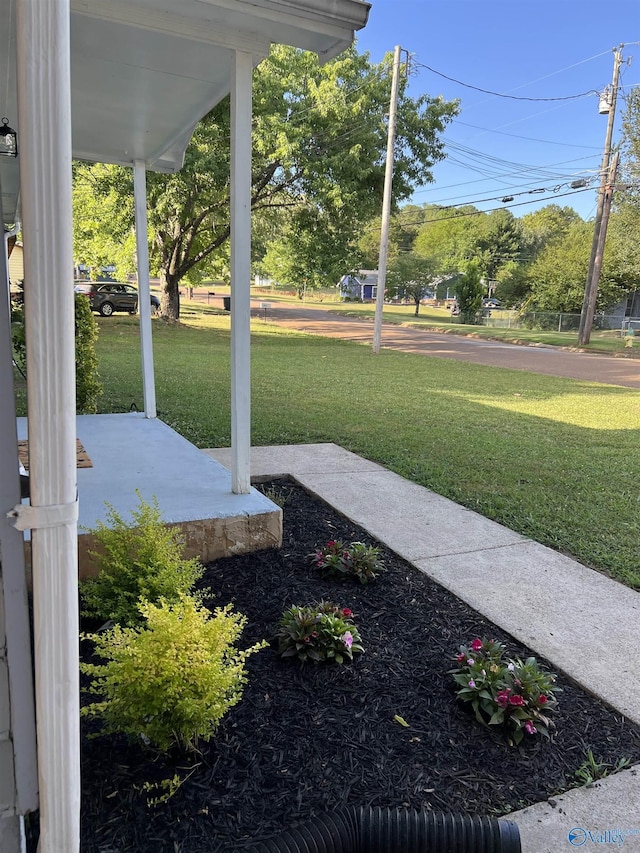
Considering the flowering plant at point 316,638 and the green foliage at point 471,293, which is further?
the green foliage at point 471,293

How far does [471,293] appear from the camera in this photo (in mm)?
35219

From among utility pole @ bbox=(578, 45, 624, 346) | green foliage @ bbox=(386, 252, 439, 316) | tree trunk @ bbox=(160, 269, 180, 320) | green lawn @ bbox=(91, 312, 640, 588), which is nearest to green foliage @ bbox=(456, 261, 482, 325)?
green foliage @ bbox=(386, 252, 439, 316)

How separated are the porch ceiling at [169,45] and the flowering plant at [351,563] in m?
2.21

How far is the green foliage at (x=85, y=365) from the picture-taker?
5805 millimetres

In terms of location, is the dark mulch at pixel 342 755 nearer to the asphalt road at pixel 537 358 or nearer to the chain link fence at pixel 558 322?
the asphalt road at pixel 537 358

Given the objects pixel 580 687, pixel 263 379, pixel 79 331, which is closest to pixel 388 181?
pixel 263 379

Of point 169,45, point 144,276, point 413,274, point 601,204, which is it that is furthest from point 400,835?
point 413,274

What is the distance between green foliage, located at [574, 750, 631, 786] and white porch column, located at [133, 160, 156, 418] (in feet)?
14.2

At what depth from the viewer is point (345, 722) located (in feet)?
6.25

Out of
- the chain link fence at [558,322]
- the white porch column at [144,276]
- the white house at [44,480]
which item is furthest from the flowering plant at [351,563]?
the chain link fence at [558,322]

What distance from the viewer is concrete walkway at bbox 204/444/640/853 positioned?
1.59 m

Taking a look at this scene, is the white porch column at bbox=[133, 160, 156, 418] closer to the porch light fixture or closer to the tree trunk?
the porch light fixture

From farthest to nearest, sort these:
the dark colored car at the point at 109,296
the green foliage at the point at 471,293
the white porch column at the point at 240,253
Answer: the green foliage at the point at 471,293 → the dark colored car at the point at 109,296 → the white porch column at the point at 240,253

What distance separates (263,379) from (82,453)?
631 cm
